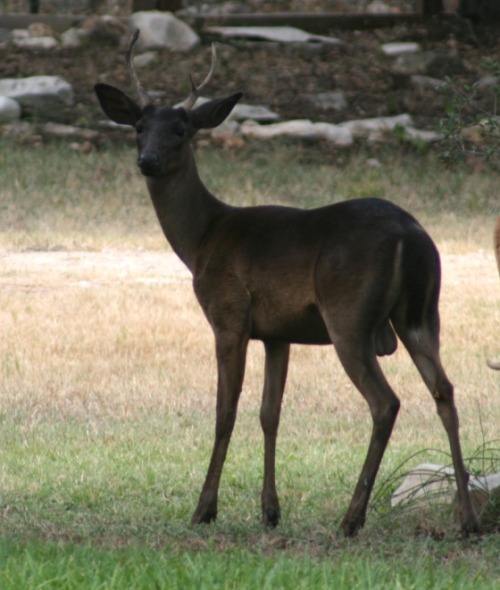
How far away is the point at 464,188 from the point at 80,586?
13255mm

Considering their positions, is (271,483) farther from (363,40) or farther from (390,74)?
(363,40)

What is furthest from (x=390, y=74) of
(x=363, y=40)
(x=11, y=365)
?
(x=11, y=365)

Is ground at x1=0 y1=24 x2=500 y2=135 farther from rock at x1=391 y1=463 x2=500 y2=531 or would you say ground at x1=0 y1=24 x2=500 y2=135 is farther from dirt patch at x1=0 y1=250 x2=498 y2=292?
rock at x1=391 y1=463 x2=500 y2=531

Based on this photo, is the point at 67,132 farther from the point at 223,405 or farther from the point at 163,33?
the point at 223,405

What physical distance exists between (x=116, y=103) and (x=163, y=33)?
1476 cm

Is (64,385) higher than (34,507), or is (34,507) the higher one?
(34,507)

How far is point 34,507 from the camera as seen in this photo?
249 inches

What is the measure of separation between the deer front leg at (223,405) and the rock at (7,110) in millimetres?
13277

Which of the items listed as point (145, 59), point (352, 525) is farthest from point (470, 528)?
point (145, 59)

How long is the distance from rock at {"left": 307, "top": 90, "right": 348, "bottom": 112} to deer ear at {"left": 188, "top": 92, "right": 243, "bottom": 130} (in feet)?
44.3

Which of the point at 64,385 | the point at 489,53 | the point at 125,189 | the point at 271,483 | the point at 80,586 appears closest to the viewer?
the point at 80,586

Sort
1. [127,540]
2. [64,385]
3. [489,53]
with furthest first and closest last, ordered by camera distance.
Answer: [489,53] < [64,385] < [127,540]

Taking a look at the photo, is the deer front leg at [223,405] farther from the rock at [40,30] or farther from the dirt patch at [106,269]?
the rock at [40,30]

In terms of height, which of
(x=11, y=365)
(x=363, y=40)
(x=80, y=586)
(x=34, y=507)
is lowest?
(x=363, y=40)
